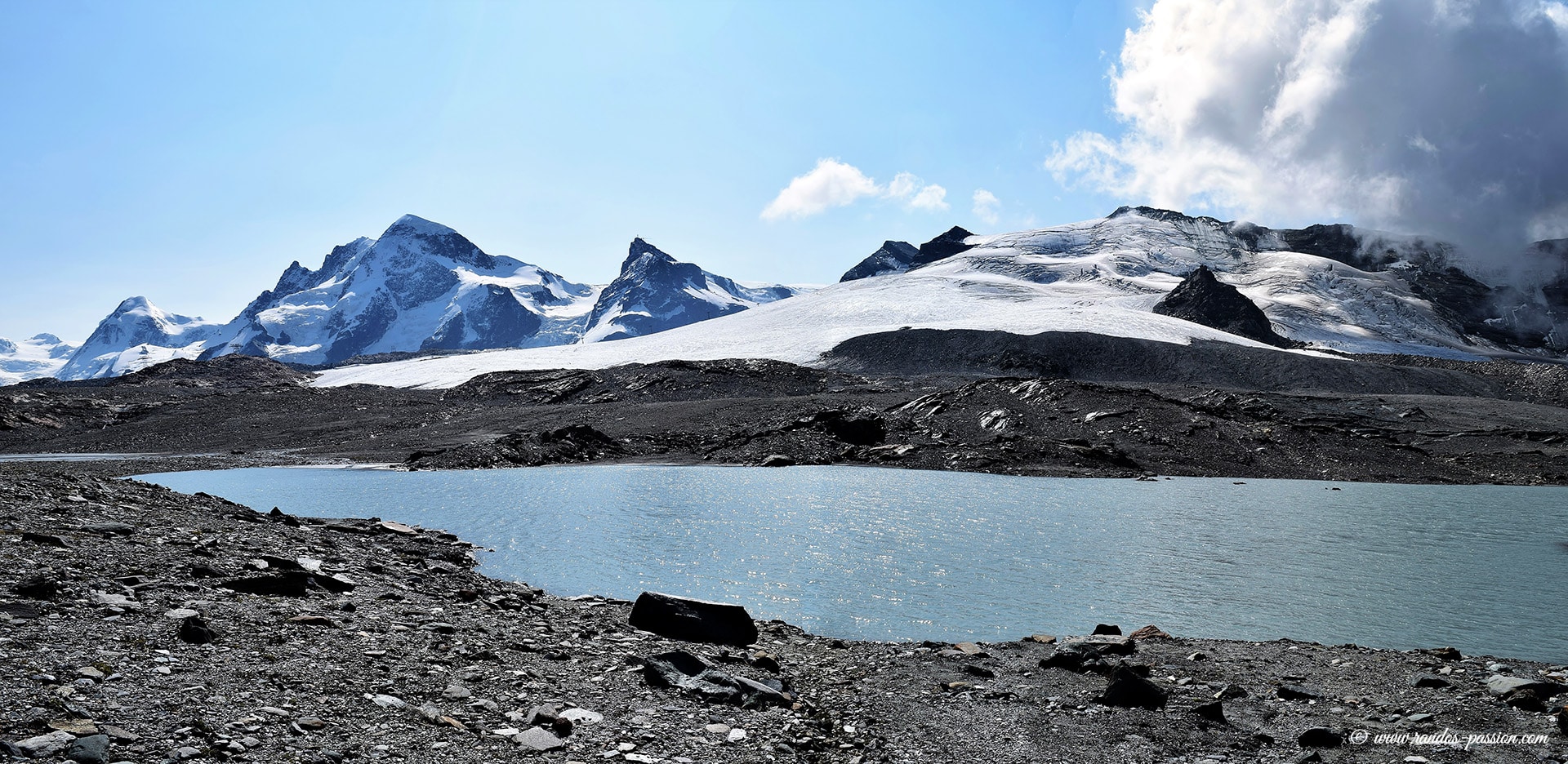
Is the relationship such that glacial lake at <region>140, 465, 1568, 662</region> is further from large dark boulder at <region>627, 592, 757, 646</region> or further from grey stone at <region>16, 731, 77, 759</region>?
grey stone at <region>16, 731, 77, 759</region>

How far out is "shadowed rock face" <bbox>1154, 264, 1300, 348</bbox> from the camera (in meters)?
135

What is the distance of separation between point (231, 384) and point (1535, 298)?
26185 centimetres

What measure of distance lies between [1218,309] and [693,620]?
146 m

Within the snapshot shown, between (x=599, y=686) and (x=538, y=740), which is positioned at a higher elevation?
(x=538, y=740)

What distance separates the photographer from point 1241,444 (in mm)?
57781

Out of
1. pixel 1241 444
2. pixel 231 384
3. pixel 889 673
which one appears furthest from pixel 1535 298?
pixel 231 384

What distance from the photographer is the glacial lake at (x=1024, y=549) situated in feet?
59.2

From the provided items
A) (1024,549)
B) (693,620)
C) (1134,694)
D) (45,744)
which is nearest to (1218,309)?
(1024,549)

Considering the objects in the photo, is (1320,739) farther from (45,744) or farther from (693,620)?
(45,744)

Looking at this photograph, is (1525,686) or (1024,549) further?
(1024,549)

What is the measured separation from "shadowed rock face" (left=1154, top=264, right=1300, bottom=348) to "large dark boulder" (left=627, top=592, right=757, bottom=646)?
137233 millimetres

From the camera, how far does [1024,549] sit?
2650 cm

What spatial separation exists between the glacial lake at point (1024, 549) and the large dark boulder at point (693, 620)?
3.02 metres

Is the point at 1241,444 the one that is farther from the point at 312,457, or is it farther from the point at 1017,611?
the point at 312,457
